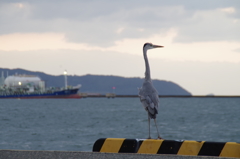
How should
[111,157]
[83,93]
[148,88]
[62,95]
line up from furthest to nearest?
[83,93], [62,95], [148,88], [111,157]

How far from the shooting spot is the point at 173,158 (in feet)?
17.4

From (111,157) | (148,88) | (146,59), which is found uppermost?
(146,59)

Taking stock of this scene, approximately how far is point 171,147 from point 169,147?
0.03 meters

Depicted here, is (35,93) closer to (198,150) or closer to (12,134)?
(12,134)

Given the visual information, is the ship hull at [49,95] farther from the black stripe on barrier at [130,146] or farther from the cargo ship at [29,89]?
the black stripe on barrier at [130,146]

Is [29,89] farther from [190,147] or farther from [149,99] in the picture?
[190,147]

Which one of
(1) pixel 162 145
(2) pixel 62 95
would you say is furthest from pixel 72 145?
(2) pixel 62 95

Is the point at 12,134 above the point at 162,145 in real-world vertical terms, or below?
below

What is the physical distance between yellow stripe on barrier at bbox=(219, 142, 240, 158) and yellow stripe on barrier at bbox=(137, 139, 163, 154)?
0.91 meters

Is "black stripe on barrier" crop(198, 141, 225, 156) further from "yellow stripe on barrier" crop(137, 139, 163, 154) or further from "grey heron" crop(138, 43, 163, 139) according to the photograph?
"grey heron" crop(138, 43, 163, 139)

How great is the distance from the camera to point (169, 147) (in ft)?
19.7

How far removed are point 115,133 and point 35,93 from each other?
120m

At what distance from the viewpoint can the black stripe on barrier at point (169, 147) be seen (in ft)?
19.5

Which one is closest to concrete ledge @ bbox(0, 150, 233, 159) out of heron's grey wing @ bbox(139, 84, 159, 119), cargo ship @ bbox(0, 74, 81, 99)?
heron's grey wing @ bbox(139, 84, 159, 119)
